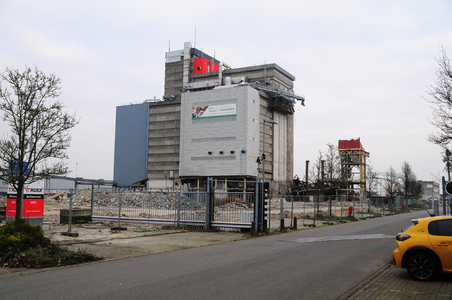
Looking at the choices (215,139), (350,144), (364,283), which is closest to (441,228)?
(364,283)

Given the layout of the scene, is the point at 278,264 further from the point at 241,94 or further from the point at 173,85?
the point at 173,85

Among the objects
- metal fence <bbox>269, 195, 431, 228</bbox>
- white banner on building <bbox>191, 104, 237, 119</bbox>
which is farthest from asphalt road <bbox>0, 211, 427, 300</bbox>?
white banner on building <bbox>191, 104, 237, 119</bbox>

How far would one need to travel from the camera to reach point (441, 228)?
854cm

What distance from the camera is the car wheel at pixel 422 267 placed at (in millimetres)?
8367

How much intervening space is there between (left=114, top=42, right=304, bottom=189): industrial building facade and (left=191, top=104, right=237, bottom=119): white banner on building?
229mm

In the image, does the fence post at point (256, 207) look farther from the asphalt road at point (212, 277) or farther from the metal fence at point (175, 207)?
the asphalt road at point (212, 277)

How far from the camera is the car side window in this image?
8430 millimetres

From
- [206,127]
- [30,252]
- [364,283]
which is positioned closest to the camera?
[364,283]

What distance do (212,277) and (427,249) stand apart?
15.6 ft

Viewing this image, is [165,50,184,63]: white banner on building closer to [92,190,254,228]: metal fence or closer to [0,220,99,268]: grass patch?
[92,190,254,228]: metal fence

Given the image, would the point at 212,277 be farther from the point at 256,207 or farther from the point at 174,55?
the point at 174,55

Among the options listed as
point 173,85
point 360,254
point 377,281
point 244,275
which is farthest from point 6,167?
point 173,85

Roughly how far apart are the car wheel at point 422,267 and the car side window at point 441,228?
0.57m

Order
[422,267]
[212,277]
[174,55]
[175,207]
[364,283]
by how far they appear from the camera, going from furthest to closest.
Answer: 1. [174,55]
2. [175,207]
3. [212,277]
4. [422,267]
5. [364,283]
